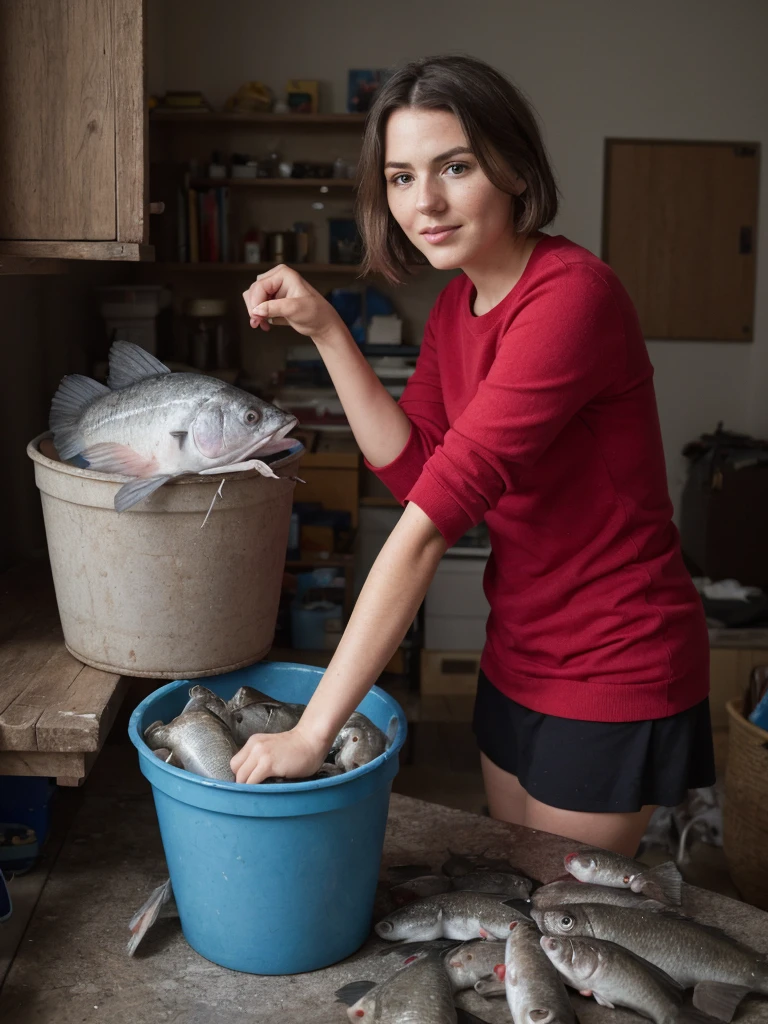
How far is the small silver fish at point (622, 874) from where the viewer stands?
1.42 m

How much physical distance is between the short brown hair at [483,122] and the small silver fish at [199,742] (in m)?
0.77

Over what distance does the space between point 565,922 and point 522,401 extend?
2.07 ft

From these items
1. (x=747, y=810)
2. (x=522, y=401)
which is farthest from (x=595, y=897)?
(x=747, y=810)

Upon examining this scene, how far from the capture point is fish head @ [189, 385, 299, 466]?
1468mm

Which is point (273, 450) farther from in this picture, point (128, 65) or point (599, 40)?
point (599, 40)

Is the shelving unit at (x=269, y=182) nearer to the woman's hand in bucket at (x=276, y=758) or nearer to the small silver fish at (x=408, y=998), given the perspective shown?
the woman's hand in bucket at (x=276, y=758)

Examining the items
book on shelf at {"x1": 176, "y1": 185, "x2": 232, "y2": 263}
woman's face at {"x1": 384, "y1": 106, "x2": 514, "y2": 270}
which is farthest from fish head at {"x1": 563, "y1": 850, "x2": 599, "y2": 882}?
book on shelf at {"x1": 176, "y1": 185, "x2": 232, "y2": 263}

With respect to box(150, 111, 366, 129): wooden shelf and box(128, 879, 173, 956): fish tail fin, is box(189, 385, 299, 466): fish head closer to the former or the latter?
box(128, 879, 173, 956): fish tail fin

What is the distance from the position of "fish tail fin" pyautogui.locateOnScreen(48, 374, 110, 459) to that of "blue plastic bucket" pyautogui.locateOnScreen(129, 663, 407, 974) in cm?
47

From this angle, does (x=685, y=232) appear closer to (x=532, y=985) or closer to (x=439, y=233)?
(x=439, y=233)

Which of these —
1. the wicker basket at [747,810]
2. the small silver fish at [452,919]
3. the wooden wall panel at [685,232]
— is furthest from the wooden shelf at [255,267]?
the small silver fish at [452,919]

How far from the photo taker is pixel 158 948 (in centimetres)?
136

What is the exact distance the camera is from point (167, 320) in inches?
204

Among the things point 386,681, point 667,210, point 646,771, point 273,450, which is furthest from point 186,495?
point 667,210
